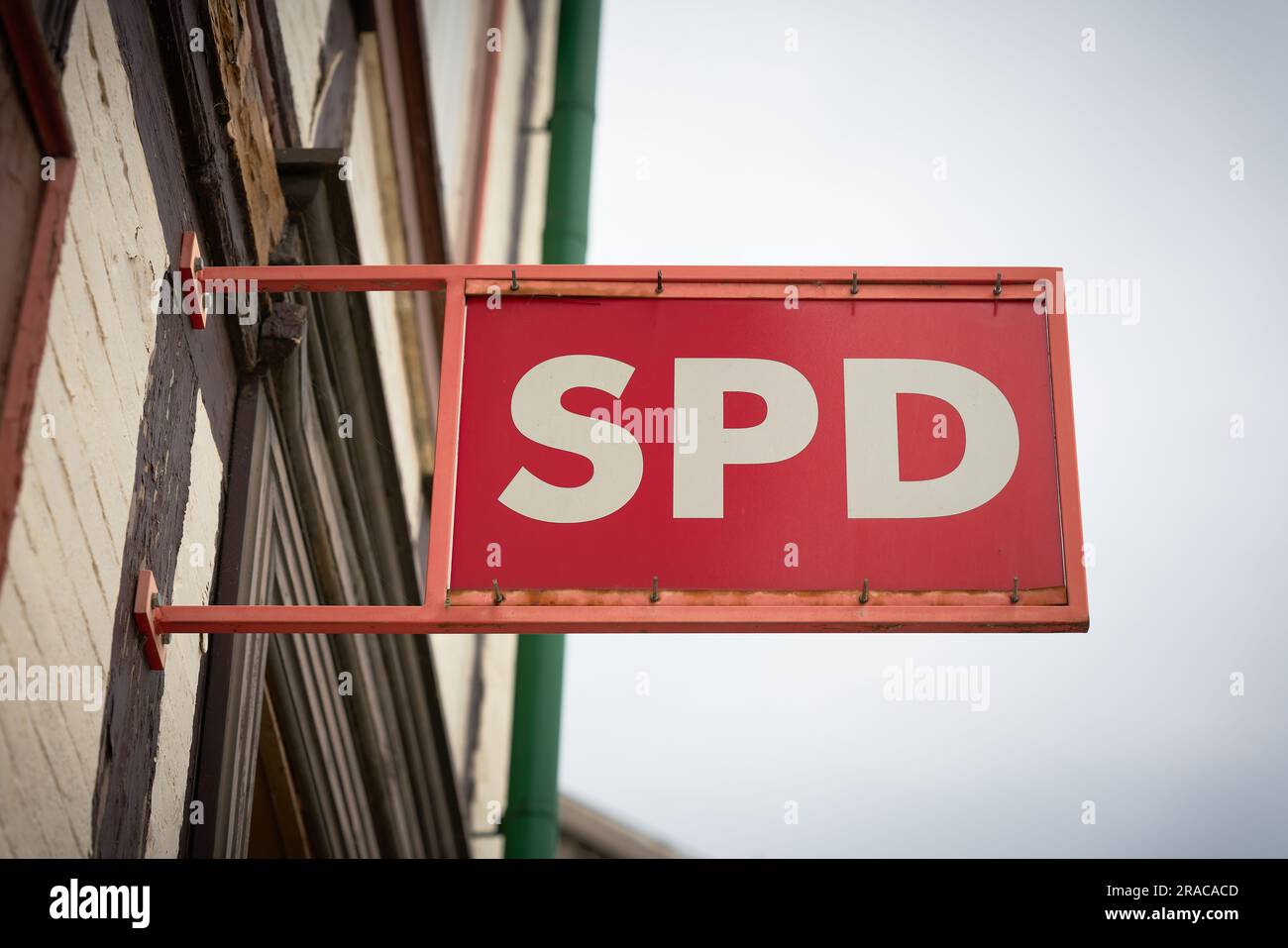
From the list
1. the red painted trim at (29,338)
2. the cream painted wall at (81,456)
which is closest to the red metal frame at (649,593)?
the cream painted wall at (81,456)

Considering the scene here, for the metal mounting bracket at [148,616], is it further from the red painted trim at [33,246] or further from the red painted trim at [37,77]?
the red painted trim at [37,77]

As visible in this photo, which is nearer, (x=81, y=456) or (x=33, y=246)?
(x=33, y=246)

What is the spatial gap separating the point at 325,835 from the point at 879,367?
3.20m

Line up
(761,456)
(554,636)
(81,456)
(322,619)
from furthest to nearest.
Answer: (554,636) → (761,456) → (322,619) → (81,456)

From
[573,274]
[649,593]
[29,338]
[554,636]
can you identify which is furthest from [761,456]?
[554,636]

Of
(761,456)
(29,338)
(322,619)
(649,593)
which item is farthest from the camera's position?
(761,456)

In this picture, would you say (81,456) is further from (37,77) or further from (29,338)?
(37,77)

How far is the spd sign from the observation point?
3408 millimetres

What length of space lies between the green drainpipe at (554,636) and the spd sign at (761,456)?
593cm

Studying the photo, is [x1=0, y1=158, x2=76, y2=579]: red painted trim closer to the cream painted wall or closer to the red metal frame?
the cream painted wall

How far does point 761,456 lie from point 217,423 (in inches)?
→ 64.7

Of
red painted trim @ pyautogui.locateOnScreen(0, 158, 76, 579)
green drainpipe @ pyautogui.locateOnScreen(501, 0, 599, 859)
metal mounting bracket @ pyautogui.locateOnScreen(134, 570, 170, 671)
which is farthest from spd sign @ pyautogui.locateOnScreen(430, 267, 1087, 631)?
green drainpipe @ pyautogui.locateOnScreen(501, 0, 599, 859)

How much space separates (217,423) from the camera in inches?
169
